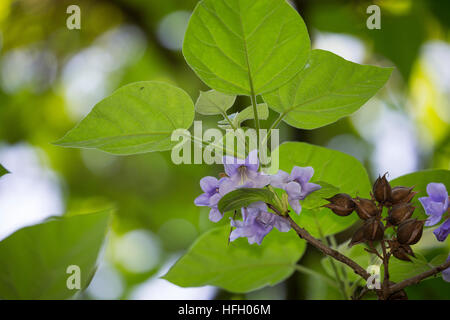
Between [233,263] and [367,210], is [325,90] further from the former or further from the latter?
[233,263]

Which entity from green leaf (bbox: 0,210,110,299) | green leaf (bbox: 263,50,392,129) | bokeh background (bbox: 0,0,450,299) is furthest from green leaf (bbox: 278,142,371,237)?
bokeh background (bbox: 0,0,450,299)

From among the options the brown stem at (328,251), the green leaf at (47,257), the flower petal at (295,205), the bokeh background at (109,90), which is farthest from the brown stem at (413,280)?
the bokeh background at (109,90)

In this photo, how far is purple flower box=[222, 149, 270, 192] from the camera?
1.69 feet

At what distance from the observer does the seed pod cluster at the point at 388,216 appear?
51 centimetres

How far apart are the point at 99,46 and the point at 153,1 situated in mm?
527

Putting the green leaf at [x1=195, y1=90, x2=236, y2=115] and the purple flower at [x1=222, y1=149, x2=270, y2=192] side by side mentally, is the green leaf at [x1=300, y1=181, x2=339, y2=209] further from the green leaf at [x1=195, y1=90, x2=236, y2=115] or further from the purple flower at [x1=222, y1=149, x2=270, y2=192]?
the green leaf at [x1=195, y1=90, x2=236, y2=115]

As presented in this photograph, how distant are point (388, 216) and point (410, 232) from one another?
0.04 metres

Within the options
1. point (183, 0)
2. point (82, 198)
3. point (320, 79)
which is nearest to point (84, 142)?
point (320, 79)

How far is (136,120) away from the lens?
0.60 m

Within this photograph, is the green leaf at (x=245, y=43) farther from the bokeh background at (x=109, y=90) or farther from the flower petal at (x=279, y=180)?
the bokeh background at (x=109, y=90)

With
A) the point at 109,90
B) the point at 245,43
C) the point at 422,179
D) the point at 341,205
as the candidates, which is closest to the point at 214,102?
the point at 245,43

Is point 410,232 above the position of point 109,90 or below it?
below

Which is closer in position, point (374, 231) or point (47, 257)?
point (374, 231)

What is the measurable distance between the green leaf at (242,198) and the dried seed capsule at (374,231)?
110 millimetres
